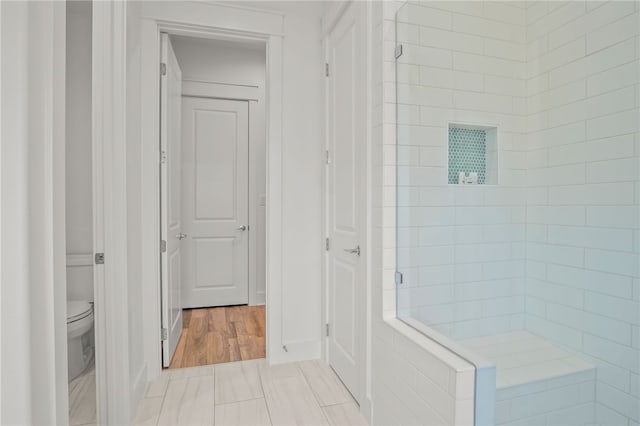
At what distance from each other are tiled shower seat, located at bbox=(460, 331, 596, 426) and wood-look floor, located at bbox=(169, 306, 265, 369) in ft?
5.82

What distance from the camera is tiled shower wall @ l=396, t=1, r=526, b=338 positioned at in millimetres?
1515

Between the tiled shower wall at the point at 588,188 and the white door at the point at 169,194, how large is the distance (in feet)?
6.67

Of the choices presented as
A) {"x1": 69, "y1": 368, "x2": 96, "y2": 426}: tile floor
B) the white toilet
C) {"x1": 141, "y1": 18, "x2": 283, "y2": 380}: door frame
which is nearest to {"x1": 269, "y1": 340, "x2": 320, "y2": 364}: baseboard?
{"x1": 141, "y1": 18, "x2": 283, "y2": 380}: door frame

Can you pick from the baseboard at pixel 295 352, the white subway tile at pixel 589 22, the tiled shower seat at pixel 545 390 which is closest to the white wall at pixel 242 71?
the baseboard at pixel 295 352

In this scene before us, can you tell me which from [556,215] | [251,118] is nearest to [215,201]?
[251,118]

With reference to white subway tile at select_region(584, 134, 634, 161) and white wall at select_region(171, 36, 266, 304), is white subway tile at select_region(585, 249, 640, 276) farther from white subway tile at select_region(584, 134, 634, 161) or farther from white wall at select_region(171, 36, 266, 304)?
white wall at select_region(171, 36, 266, 304)

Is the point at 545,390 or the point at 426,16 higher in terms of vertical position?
the point at 426,16

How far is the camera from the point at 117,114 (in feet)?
5.67

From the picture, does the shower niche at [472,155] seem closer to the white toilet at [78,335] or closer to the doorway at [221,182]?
the white toilet at [78,335]

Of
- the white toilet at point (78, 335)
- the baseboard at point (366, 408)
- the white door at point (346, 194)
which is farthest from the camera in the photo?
the white toilet at point (78, 335)

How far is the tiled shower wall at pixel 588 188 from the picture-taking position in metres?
1.16

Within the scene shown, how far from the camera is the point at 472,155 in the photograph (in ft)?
5.05

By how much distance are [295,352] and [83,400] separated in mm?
1246

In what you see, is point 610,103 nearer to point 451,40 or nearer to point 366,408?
point 451,40
